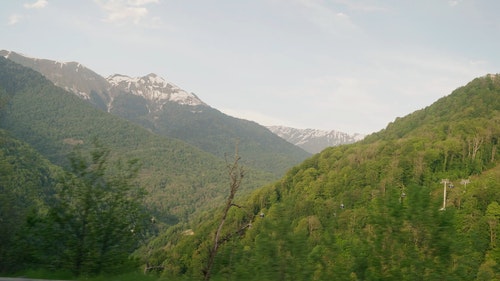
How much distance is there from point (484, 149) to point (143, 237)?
94.7 meters

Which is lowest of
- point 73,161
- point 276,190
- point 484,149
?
point 276,190

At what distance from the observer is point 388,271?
23.3ft

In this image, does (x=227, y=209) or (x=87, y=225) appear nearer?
(x=87, y=225)

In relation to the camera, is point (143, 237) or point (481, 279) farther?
point (143, 237)

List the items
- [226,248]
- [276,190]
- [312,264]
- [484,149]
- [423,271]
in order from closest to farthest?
[423,271] → [312,264] → [226,248] → [484,149] → [276,190]

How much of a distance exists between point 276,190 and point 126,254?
101m

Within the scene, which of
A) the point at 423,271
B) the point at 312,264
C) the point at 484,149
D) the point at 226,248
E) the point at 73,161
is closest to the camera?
the point at 423,271

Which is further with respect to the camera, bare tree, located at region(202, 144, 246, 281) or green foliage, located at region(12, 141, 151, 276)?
green foliage, located at region(12, 141, 151, 276)

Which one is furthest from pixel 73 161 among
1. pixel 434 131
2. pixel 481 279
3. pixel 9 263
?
pixel 434 131

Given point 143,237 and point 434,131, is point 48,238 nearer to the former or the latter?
point 143,237

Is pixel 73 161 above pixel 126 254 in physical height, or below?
above

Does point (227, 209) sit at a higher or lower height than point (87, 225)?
higher

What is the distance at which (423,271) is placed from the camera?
687 centimetres

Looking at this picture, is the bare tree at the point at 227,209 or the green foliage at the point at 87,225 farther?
the green foliage at the point at 87,225
